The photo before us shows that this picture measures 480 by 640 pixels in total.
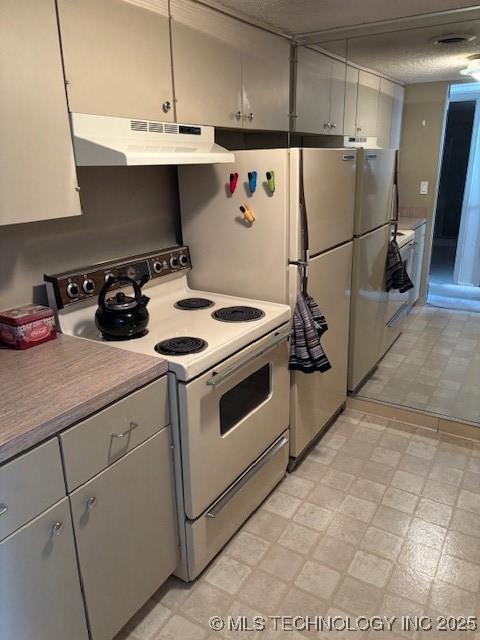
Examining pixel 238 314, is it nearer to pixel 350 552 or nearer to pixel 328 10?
pixel 350 552

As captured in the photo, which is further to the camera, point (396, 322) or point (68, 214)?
point (396, 322)

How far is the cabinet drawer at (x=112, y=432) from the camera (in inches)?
48.9

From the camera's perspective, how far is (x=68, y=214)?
60.4 inches

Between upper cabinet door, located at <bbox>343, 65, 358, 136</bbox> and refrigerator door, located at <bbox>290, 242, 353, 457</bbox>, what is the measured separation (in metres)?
1.04

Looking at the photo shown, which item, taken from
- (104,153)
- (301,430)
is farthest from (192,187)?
(301,430)

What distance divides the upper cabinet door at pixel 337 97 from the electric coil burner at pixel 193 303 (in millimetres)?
1560

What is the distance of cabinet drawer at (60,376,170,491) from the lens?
1241 millimetres

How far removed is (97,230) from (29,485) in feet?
3.74

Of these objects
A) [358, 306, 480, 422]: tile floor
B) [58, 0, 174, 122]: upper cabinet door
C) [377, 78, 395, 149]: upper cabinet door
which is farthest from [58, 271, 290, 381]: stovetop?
[377, 78, 395, 149]: upper cabinet door

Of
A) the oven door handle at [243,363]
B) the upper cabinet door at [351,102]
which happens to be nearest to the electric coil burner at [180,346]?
the oven door handle at [243,363]

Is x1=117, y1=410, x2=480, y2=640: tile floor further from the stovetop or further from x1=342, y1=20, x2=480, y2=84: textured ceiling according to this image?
x1=342, y1=20, x2=480, y2=84: textured ceiling

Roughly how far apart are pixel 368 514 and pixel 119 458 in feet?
4.14

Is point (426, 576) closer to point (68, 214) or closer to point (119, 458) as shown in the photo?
point (119, 458)

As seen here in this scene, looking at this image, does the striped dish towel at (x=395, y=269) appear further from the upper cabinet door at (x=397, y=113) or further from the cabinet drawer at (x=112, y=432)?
the cabinet drawer at (x=112, y=432)
